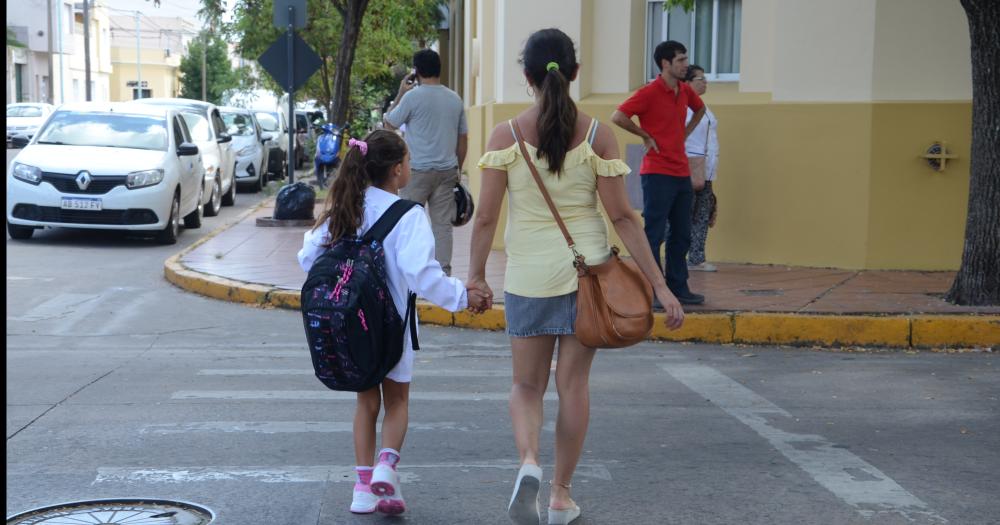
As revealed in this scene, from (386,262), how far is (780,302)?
565 centimetres

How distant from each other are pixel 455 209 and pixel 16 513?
574 centimetres

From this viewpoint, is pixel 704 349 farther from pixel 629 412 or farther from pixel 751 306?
pixel 629 412

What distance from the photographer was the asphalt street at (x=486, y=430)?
189 inches

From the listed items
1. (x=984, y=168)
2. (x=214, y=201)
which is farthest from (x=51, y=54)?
(x=984, y=168)

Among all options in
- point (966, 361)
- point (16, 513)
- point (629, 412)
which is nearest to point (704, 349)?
point (966, 361)

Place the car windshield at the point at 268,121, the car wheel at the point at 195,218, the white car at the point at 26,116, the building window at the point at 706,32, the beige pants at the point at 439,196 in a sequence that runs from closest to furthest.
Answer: the beige pants at the point at 439,196
the building window at the point at 706,32
the car wheel at the point at 195,218
the car windshield at the point at 268,121
the white car at the point at 26,116

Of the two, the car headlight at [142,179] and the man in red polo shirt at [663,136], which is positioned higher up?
the man in red polo shirt at [663,136]

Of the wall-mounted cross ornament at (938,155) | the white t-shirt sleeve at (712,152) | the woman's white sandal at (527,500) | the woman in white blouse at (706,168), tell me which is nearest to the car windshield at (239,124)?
the woman in white blouse at (706,168)

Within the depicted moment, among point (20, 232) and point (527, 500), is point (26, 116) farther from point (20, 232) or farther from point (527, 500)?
point (527, 500)

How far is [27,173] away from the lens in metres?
14.2

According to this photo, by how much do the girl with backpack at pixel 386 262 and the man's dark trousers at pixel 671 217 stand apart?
425 centimetres

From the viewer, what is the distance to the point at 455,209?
32.6 ft

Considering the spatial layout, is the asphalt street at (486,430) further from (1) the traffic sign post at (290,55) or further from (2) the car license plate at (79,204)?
(1) the traffic sign post at (290,55)

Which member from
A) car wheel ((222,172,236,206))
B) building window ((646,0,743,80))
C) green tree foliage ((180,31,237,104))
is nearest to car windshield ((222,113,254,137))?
car wheel ((222,172,236,206))
